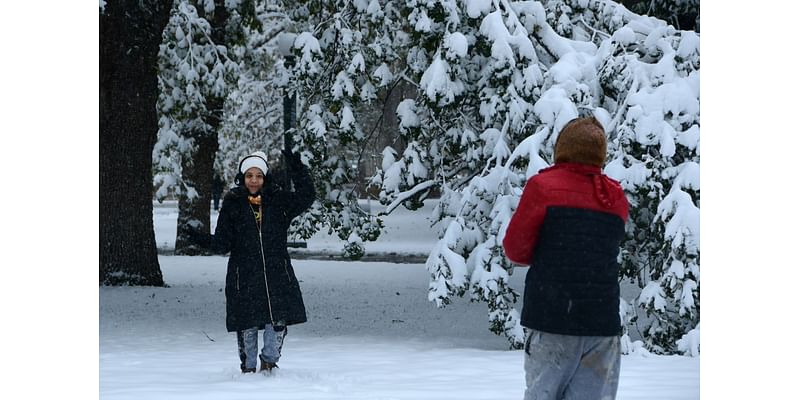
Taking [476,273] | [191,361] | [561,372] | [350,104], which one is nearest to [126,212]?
[350,104]

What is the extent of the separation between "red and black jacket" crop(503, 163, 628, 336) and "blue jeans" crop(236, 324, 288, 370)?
312 centimetres

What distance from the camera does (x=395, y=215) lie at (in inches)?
1521

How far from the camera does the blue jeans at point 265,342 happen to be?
684 cm

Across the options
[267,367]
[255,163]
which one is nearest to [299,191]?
[255,163]

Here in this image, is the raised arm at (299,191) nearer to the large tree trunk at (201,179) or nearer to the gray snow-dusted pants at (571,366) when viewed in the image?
the gray snow-dusted pants at (571,366)

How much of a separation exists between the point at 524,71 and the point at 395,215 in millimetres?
29747

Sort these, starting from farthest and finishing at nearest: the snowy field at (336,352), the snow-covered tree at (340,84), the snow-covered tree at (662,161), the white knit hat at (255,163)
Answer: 1. the snow-covered tree at (340,84)
2. the snow-covered tree at (662,161)
3. the white knit hat at (255,163)
4. the snowy field at (336,352)

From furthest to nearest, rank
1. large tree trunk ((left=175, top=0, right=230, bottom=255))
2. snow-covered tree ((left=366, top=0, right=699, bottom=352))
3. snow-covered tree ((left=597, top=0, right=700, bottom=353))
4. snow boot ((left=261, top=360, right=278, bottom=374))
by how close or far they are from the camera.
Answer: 1. large tree trunk ((left=175, top=0, right=230, bottom=255))
2. snow-covered tree ((left=366, top=0, right=699, bottom=352))
3. snow-covered tree ((left=597, top=0, right=700, bottom=353))
4. snow boot ((left=261, top=360, right=278, bottom=374))

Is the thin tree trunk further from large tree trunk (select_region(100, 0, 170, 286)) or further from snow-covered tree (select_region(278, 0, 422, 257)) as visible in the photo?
snow-covered tree (select_region(278, 0, 422, 257))

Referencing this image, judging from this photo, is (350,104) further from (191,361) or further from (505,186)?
(191,361)

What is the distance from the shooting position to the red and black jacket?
3967mm

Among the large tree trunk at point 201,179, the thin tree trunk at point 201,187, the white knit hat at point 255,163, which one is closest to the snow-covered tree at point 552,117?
the white knit hat at point 255,163

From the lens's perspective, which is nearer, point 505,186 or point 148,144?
point 505,186

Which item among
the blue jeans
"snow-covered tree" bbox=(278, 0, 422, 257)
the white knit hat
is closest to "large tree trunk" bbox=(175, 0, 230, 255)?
"snow-covered tree" bbox=(278, 0, 422, 257)
